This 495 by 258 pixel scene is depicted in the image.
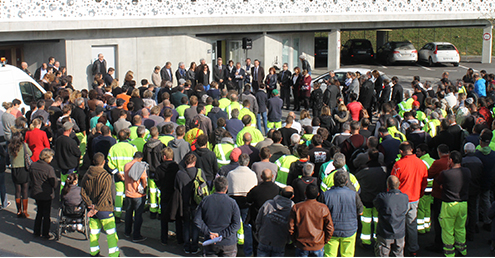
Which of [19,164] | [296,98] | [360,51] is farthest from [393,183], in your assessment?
[360,51]

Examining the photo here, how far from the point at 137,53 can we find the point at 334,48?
452 inches

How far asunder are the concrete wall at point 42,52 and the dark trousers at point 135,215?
1272cm

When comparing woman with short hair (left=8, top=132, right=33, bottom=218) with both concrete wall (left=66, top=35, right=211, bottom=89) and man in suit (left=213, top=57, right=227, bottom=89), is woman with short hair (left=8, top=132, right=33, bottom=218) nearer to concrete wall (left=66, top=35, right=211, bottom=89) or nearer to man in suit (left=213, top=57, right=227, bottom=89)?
man in suit (left=213, top=57, right=227, bottom=89)

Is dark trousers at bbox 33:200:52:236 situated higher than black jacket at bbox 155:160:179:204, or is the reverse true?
black jacket at bbox 155:160:179:204

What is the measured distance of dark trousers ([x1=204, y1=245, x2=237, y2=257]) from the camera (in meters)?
6.73

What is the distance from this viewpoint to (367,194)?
25.8 feet

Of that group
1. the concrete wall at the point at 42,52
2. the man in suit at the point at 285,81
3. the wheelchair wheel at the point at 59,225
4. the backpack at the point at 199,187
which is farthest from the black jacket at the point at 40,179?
the concrete wall at the point at 42,52

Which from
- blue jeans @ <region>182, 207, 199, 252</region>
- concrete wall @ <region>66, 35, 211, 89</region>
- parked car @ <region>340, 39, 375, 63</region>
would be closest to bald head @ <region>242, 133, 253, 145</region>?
blue jeans @ <region>182, 207, 199, 252</region>

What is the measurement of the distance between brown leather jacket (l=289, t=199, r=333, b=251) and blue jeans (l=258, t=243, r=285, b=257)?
0.32 meters

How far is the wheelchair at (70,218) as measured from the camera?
8.12 meters

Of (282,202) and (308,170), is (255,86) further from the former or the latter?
(282,202)

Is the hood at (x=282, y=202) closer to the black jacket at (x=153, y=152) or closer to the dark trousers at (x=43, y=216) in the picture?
the black jacket at (x=153, y=152)

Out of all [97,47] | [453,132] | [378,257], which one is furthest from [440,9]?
[378,257]

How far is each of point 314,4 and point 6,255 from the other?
20222 millimetres
